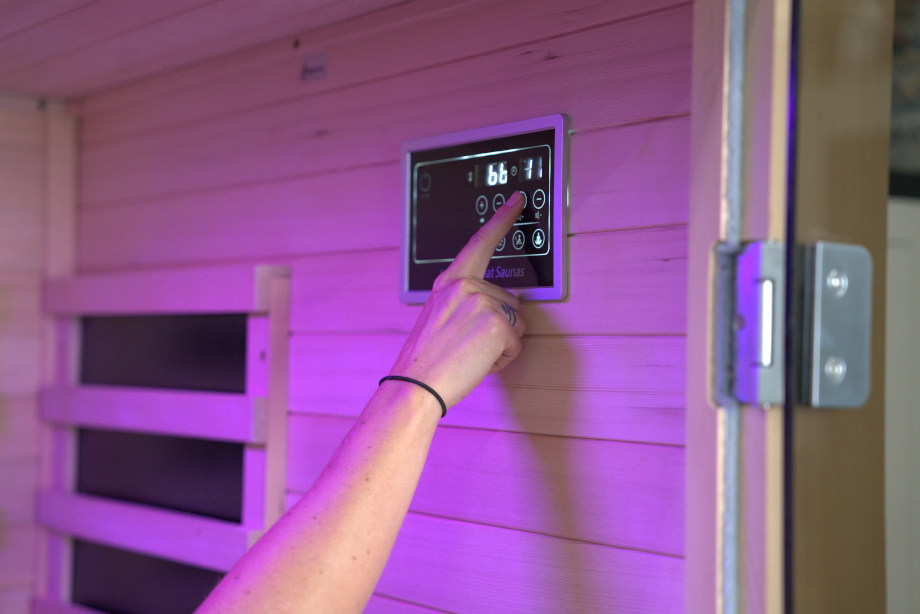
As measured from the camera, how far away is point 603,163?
2.91 ft

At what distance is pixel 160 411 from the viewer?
137 cm

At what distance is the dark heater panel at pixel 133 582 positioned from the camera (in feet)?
4.37

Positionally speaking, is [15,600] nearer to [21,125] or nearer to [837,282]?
[21,125]

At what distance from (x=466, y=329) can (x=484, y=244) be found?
0.35ft

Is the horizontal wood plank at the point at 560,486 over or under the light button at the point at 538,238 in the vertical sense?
under

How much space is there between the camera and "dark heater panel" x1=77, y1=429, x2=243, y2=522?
1300 mm

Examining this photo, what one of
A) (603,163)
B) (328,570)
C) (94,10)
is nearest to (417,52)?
(603,163)

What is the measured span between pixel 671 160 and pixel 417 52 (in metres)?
0.39

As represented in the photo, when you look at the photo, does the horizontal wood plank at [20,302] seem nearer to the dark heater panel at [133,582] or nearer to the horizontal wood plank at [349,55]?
the horizontal wood plank at [349,55]

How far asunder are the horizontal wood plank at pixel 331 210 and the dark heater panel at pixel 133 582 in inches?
19.2

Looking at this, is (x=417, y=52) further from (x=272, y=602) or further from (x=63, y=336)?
(x=63, y=336)

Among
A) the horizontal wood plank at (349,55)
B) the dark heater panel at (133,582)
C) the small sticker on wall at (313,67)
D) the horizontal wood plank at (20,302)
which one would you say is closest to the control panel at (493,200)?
the horizontal wood plank at (349,55)

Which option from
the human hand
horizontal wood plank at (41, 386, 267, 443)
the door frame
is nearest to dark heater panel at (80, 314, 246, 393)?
horizontal wood plank at (41, 386, 267, 443)

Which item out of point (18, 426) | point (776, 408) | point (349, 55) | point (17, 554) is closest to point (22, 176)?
point (18, 426)
